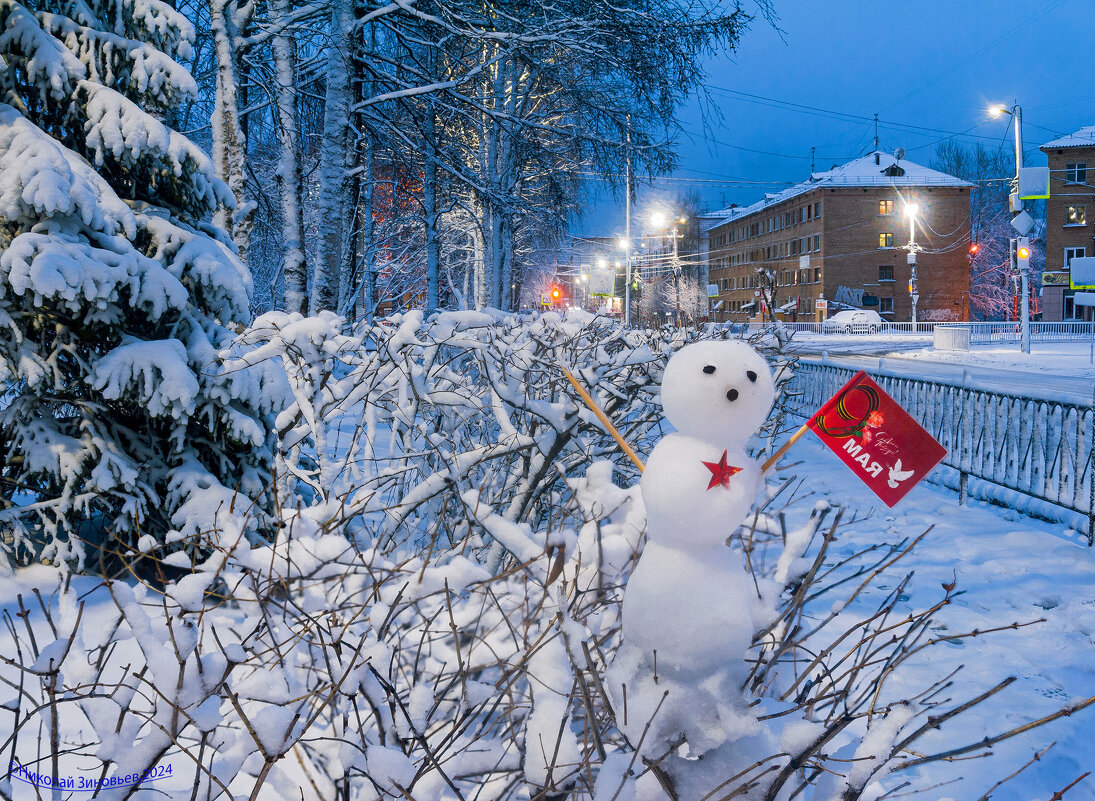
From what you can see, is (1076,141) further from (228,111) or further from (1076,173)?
(228,111)

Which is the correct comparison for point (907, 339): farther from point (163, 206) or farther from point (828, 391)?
point (163, 206)

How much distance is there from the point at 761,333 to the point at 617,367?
4.12 m

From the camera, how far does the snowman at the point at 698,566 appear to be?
138 cm

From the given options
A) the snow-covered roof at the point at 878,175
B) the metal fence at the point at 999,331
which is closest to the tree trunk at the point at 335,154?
the metal fence at the point at 999,331

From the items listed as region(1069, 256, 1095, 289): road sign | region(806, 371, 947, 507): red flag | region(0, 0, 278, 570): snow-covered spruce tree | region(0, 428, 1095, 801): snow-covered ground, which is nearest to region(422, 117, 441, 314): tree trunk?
region(0, 0, 278, 570): snow-covered spruce tree

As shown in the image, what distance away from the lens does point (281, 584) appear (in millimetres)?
1499

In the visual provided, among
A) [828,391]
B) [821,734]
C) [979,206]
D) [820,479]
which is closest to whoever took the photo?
[821,734]

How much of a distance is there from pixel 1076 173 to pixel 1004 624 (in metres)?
51.9

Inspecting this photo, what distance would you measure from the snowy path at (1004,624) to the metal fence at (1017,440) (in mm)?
326

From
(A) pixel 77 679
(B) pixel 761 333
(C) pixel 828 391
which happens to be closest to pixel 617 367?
(A) pixel 77 679

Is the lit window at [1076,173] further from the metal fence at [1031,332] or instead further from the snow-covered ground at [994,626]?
the snow-covered ground at [994,626]

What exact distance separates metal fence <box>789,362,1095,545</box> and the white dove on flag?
3557 millimetres

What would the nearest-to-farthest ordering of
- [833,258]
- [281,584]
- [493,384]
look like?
[281,584] < [493,384] < [833,258]

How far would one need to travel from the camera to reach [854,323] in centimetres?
4316
